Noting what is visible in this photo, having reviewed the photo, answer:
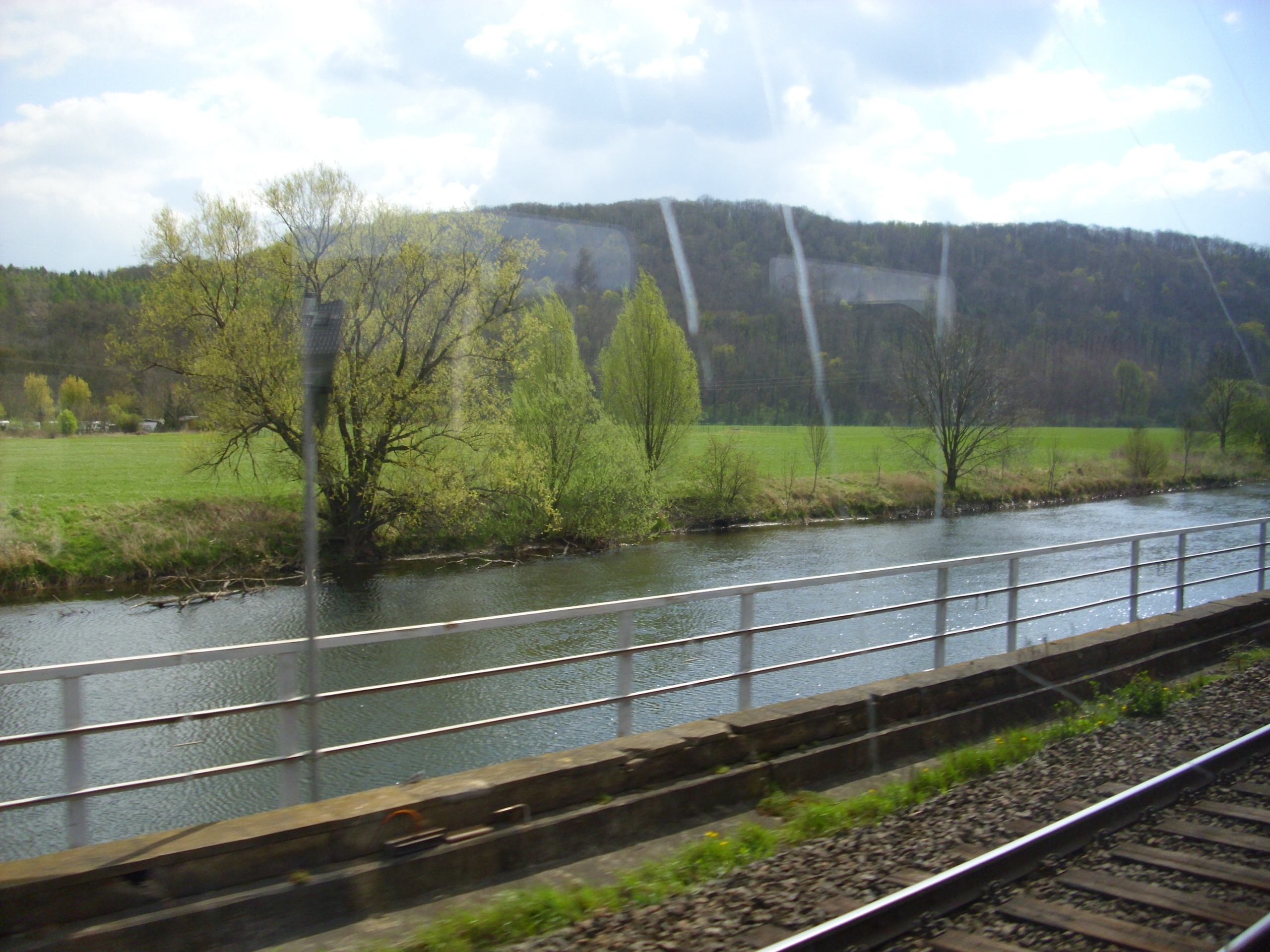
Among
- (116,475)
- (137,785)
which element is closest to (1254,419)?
(116,475)

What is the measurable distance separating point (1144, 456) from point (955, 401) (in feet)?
37.1

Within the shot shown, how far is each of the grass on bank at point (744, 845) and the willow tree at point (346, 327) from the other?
71.1 feet

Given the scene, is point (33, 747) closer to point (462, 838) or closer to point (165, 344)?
point (462, 838)

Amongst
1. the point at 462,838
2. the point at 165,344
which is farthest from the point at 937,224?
the point at 462,838

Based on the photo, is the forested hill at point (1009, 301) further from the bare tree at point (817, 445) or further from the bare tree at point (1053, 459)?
the bare tree at point (817, 445)

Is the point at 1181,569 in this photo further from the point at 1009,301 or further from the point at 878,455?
the point at 1009,301

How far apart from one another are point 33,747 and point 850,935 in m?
12.4

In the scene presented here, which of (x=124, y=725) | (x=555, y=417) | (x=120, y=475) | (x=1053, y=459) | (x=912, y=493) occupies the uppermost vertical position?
(x=555, y=417)

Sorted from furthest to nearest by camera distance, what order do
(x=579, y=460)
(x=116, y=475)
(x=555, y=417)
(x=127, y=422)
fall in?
1. (x=555, y=417)
2. (x=579, y=460)
3. (x=116, y=475)
4. (x=127, y=422)

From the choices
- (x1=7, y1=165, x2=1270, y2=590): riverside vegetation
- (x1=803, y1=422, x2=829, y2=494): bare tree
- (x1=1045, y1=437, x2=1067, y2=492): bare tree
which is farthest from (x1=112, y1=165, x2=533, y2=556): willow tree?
(x1=1045, y1=437, x2=1067, y2=492): bare tree

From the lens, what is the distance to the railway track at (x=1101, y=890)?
12.1ft

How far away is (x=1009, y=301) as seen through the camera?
51844 millimetres

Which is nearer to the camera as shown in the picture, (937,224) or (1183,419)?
(1183,419)

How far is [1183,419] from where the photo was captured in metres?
46.8
